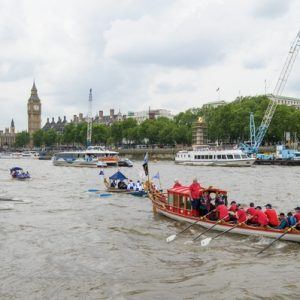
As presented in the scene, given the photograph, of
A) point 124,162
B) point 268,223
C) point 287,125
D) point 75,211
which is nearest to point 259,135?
point 287,125

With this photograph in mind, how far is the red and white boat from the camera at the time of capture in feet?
83.6

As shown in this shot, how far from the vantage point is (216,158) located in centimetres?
10800

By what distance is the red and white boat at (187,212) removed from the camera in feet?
83.6

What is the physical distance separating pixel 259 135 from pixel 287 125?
9.26m

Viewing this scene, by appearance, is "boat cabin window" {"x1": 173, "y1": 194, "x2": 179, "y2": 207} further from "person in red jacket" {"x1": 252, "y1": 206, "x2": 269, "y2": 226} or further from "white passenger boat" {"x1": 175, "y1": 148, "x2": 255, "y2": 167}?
"white passenger boat" {"x1": 175, "y1": 148, "x2": 255, "y2": 167}

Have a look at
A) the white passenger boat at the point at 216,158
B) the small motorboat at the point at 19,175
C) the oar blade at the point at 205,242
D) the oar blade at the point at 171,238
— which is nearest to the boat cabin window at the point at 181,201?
the oar blade at the point at 171,238

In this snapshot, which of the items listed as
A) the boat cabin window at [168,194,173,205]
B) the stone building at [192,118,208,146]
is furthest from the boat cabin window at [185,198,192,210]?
the stone building at [192,118,208,146]

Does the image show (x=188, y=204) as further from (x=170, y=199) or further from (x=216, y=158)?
(x=216, y=158)

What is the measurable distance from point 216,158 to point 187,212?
77.8 meters

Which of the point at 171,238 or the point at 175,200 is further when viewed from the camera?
the point at 175,200

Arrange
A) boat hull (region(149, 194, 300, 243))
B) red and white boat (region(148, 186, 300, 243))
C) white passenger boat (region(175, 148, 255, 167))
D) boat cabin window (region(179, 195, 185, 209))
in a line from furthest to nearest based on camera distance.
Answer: white passenger boat (region(175, 148, 255, 167)) < boat cabin window (region(179, 195, 185, 209)) < red and white boat (region(148, 186, 300, 243)) < boat hull (region(149, 194, 300, 243))

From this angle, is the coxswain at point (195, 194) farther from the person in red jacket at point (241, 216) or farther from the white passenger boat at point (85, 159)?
the white passenger boat at point (85, 159)

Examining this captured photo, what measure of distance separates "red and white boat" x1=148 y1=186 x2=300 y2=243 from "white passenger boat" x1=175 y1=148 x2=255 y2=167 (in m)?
65.6

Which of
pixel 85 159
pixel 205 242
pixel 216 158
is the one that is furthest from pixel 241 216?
pixel 85 159
